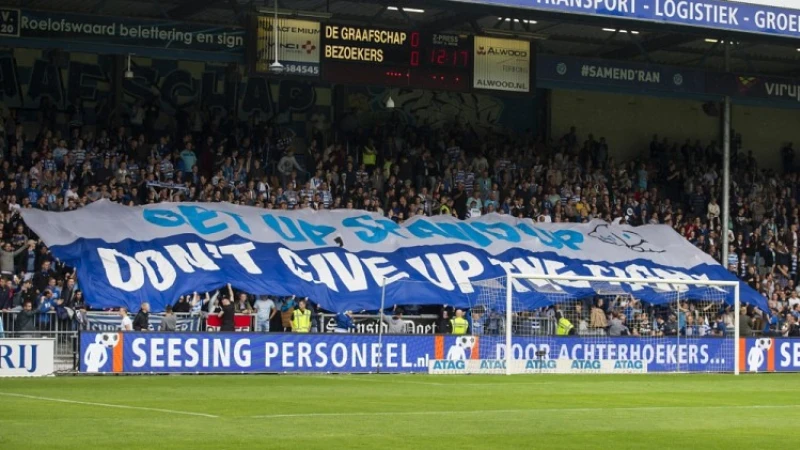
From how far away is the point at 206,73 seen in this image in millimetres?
39344

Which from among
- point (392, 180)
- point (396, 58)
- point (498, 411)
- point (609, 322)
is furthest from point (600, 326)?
point (498, 411)

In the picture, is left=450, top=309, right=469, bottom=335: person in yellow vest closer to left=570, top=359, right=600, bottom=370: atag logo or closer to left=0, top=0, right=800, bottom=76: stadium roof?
left=570, top=359, right=600, bottom=370: atag logo

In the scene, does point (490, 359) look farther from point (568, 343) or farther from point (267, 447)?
point (267, 447)

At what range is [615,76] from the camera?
3850 cm

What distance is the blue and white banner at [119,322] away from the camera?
2909 cm

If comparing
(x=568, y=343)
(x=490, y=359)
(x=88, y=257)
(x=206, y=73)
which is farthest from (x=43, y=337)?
(x=206, y=73)

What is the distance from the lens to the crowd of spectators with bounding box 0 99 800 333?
32.4 meters

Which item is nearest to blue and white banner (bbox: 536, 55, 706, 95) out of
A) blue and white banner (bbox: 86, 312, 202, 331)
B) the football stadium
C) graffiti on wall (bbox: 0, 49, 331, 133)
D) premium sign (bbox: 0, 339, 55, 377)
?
the football stadium

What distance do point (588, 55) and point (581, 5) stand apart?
9.23m

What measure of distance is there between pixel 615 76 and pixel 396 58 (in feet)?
27.9

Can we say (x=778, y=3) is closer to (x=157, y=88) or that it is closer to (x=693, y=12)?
(x=693, y=12)

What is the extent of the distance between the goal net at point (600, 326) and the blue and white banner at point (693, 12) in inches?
255

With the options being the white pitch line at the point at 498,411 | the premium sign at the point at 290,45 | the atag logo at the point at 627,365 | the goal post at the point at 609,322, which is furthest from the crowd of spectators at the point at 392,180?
the white pitch line at the point at 498,411

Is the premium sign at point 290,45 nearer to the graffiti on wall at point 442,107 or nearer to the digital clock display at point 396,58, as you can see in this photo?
the digital clock display at point 396,58
